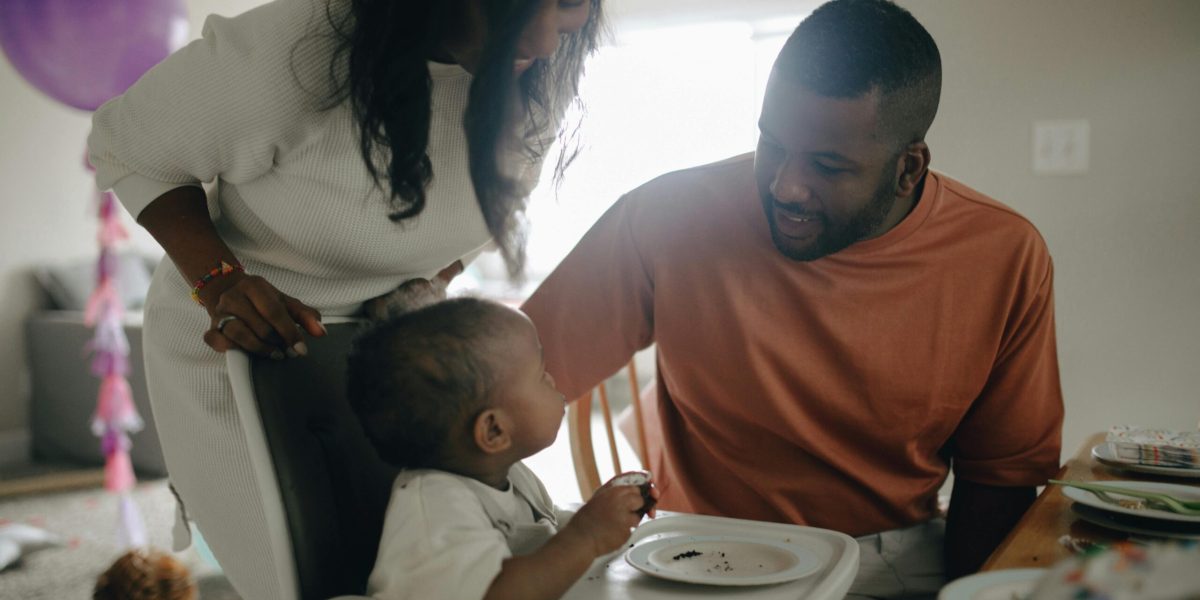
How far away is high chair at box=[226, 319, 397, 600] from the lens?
889 millimetres

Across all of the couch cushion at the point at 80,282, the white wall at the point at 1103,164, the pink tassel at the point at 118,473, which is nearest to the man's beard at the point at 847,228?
the white wall at the point at 1103,164

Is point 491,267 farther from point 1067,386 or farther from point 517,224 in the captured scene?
point 517,224

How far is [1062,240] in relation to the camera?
2.43m

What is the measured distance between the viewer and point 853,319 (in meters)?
1.33

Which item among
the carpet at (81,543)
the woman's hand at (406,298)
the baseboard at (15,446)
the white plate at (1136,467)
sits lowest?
the carpet at (81,543)

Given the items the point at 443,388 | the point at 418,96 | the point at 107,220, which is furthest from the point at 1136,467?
the point at 107,220

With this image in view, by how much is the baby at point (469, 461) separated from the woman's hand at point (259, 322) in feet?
0.22

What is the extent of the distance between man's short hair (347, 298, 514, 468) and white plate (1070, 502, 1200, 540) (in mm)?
627

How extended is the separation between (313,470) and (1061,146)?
2116mm

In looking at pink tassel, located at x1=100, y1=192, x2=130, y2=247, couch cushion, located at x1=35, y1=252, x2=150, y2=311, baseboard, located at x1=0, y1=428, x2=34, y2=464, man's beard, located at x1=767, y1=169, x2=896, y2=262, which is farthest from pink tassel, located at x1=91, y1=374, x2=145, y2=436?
man's beard, located at x1=767, y1=169, x2=896, y2=262

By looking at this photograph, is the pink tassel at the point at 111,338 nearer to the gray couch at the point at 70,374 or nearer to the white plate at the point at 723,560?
the gray couch at the point at 70,374

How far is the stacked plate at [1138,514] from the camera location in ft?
3.02

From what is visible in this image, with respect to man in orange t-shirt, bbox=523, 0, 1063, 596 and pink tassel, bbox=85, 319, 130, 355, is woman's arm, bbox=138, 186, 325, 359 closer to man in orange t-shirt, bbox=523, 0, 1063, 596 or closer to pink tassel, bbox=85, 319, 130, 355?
man in orange t-shirt, bbox=523, 0, 1063, 596

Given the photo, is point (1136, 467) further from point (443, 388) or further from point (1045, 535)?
point (443, 388)
